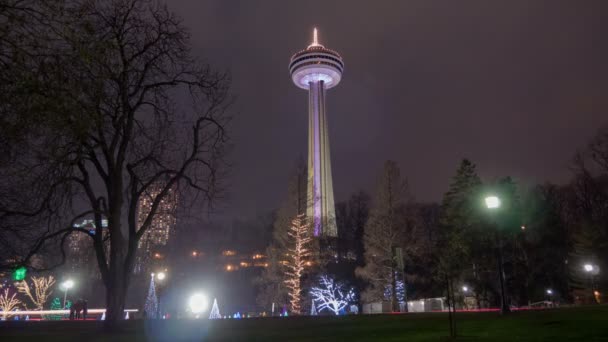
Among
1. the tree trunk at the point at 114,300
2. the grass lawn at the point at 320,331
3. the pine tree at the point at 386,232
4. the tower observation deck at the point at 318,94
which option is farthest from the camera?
the tower observation deck at the point at 318,94

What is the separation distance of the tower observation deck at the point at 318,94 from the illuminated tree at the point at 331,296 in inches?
1171

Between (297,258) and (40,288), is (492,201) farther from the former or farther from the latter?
(40,288)

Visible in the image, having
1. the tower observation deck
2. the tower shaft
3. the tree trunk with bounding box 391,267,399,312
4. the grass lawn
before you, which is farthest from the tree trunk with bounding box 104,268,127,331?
the tower shaft

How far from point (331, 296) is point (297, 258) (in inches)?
204

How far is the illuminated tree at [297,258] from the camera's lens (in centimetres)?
3994

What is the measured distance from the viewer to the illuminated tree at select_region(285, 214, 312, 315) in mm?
39938

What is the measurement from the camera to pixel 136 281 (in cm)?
6400

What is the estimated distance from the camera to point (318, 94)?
336ft

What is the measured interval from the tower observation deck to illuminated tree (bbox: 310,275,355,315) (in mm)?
29738

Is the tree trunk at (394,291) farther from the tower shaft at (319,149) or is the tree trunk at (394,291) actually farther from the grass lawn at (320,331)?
the tower shaft at (319,149)

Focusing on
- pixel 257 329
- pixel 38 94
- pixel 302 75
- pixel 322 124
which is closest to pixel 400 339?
pixel 257 329

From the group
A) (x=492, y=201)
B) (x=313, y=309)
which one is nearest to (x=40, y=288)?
(x=313, y=309)

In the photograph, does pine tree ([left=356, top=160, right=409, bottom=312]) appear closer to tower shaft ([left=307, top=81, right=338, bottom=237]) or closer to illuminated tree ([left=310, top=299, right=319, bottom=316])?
illuminated tree ([left=310, top=299, right=319, bottom=316])

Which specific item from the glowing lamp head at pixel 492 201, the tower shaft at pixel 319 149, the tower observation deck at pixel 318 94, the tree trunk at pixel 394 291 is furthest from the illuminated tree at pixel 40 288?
the glowing lamp head at pixel 492 201
